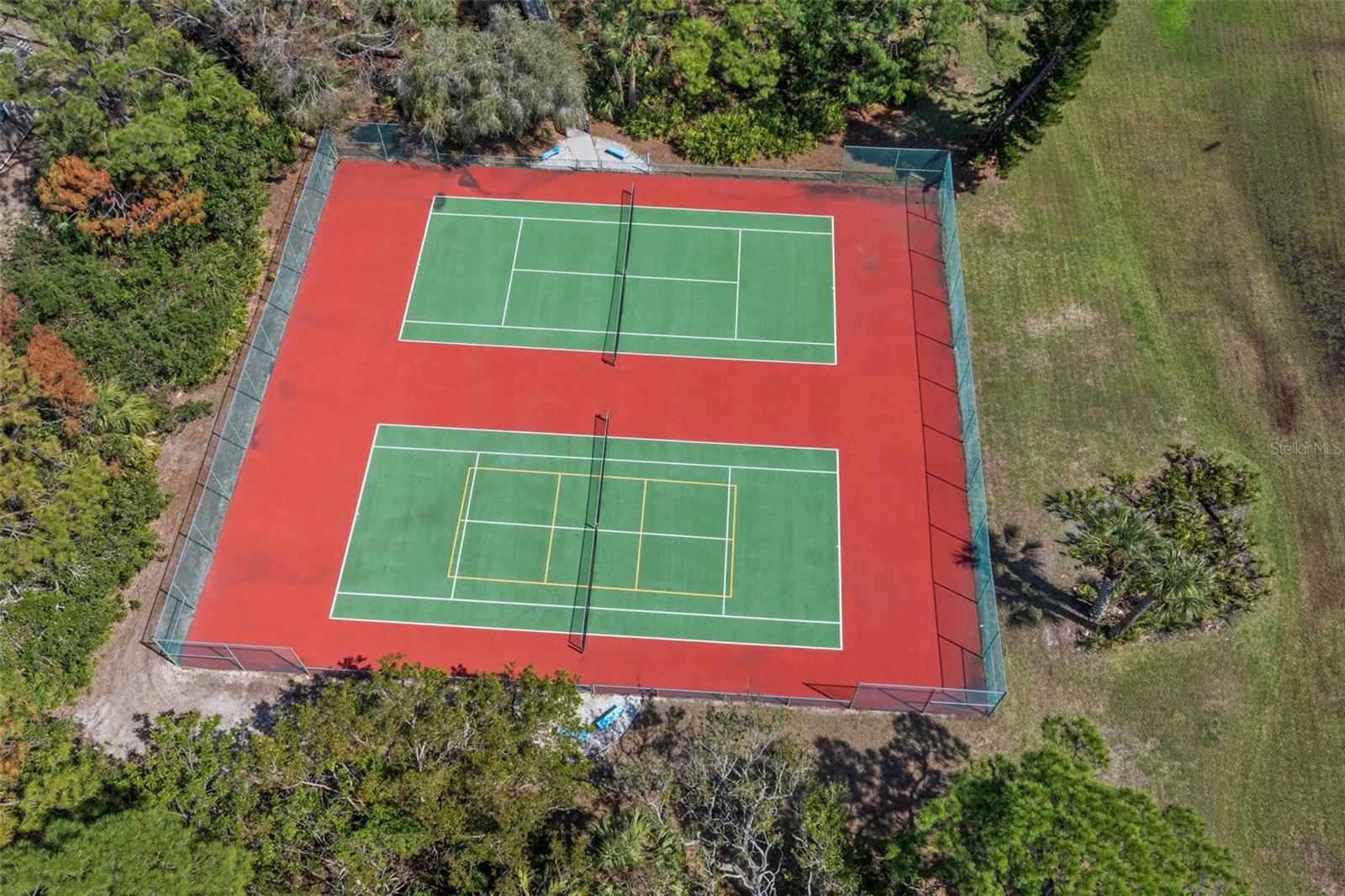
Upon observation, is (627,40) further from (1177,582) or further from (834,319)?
(1177,582)

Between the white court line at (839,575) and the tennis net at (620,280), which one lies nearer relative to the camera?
the white court line at (839,575)

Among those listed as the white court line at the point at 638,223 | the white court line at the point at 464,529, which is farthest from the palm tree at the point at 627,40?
the white court line at the point at 464,529

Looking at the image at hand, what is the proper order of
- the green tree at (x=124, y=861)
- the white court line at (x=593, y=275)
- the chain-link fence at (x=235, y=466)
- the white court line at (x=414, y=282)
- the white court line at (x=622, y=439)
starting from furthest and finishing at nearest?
the white court line at (x=593, y=275) < the white court line at (x=414, y=282) < the white court line at (x=622, y=439) < the chain-link fence at (x=235, y=466) < the green tree at (x=124, y=861)

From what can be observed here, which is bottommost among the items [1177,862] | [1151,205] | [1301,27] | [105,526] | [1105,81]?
[105,526]

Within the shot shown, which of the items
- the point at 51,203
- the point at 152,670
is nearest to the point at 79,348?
the point at 51,203

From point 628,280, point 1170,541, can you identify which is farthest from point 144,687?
point 1170,541

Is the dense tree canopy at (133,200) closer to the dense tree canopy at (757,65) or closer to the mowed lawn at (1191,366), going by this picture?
the dense tree canopy at (757,65)

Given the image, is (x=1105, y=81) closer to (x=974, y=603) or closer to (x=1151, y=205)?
(x=1151, y=205)
